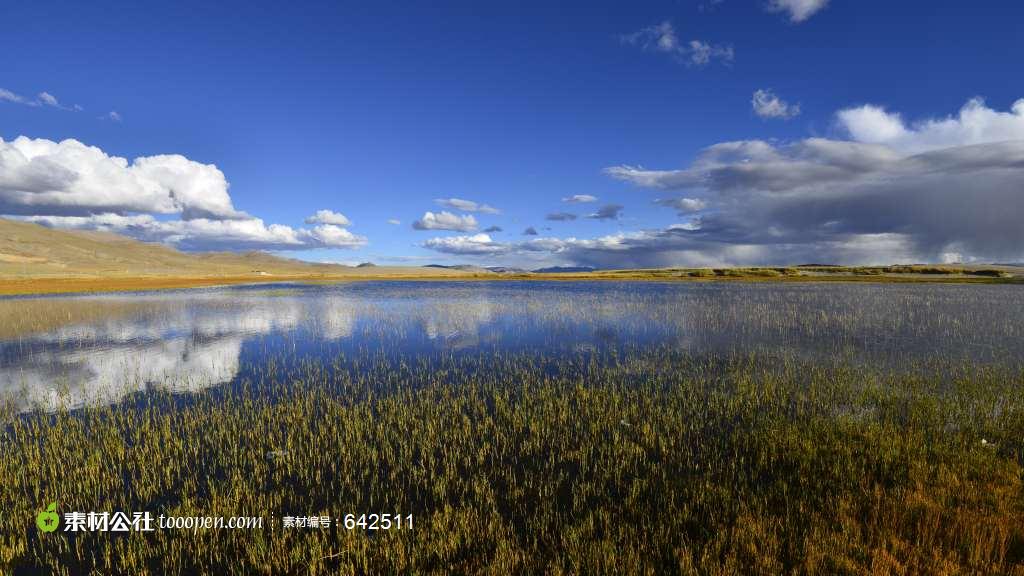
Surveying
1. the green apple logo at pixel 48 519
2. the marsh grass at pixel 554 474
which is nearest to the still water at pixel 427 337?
the marsh grass at pixel 554 474

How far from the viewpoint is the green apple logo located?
842cm

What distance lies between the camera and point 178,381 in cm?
1900

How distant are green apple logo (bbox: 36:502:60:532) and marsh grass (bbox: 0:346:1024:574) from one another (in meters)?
0.15

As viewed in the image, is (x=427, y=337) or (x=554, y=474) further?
(x=427, y=337)

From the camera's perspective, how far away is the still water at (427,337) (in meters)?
20.9

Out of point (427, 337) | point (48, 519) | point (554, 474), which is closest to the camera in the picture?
point (48, 519)

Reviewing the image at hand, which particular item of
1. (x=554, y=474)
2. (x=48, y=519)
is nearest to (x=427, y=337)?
(x=554, y=474)

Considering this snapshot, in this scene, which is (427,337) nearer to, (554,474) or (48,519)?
(554,474)

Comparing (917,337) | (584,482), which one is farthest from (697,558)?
(917,337)

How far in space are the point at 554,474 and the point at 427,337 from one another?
21.6 m

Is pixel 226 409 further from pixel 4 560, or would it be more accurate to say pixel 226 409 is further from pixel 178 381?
pixel 4 560

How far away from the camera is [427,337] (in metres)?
30.7

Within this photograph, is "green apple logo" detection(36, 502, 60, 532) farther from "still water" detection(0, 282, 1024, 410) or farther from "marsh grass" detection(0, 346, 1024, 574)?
"still water" detection(0, 282, 1024, 410)

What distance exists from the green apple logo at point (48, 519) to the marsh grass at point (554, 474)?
148mm
